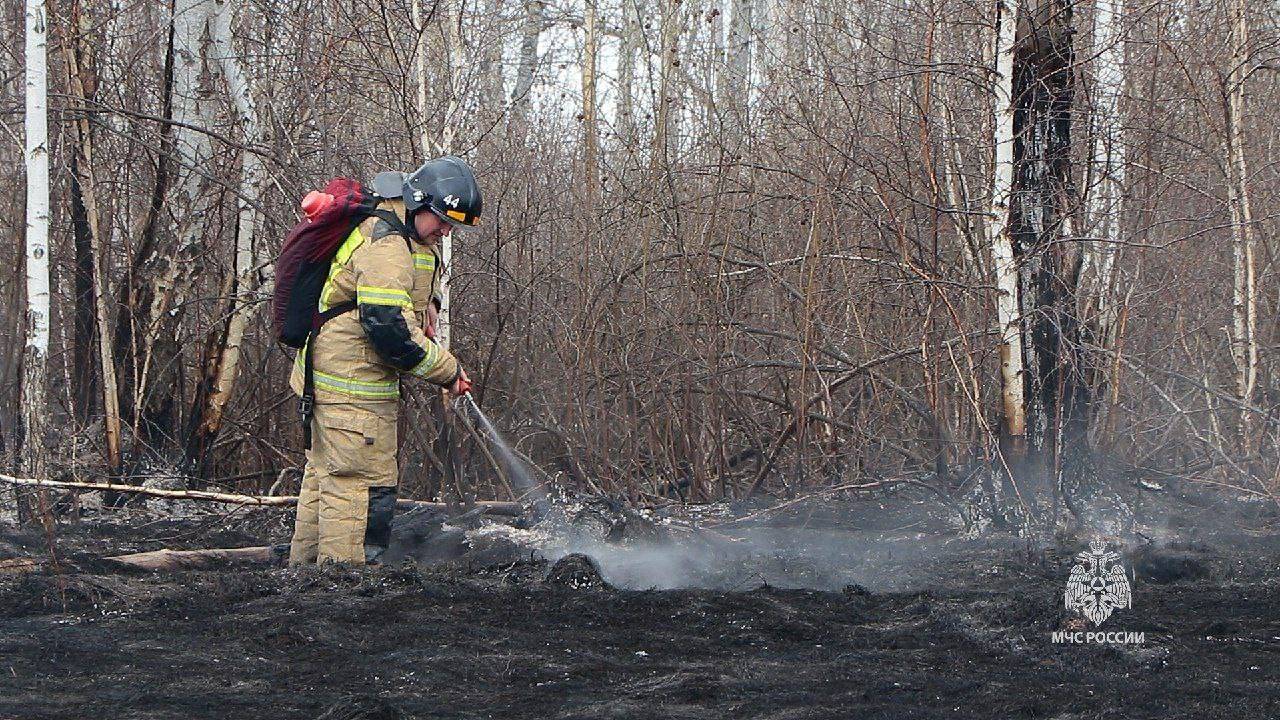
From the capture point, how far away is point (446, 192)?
5.88 meters

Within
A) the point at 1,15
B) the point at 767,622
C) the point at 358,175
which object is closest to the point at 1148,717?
the point at 767,622

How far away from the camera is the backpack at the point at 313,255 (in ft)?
19.6

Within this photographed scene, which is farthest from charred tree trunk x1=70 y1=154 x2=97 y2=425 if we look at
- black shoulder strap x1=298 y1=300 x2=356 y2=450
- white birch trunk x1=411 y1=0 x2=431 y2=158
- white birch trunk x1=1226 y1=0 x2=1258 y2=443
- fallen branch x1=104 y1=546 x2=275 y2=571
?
white birch trunk x1=1226 y1=0 x2=1258 y2=443

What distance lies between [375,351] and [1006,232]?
10.0 ft

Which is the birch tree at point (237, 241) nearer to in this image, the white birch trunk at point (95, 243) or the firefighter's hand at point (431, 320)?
the white birch trunk at point (95, 243)

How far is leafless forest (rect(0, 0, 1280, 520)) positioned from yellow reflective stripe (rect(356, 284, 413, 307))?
1515mm

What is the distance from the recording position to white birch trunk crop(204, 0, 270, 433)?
8.21 m

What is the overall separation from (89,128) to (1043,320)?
17.8 feet

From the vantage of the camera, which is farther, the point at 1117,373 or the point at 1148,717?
the point at 1117,373

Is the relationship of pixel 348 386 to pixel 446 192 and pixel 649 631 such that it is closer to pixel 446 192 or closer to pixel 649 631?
pixel 446 192

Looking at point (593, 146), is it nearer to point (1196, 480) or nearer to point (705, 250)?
point (705, 250)

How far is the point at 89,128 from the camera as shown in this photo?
26.1 feet

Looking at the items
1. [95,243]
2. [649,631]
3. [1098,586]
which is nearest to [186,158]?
[95,243]

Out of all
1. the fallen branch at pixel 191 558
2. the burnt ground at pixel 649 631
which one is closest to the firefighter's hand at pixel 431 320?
the burnt ground at pixel 649 631
